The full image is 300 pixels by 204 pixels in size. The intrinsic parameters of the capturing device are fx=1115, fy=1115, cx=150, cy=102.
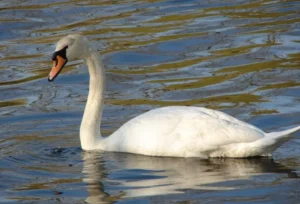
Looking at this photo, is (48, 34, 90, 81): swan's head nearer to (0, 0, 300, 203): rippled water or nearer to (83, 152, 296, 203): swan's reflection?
(0, 0, 300, 203): rippled water

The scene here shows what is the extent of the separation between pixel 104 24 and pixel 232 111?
673 centimetres

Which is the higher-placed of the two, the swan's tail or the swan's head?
the swan's head

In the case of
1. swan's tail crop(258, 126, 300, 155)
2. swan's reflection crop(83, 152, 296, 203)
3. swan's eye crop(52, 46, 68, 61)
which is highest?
swan's eye crop(52, 46, 68, 61)

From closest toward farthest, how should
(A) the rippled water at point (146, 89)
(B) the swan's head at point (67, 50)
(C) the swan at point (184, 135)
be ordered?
(A) the rippled water at point (146, 89) → (C) the swan at point (184, 135) → (B) the swan's head at point (67, 50)

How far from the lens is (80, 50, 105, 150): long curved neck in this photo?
1088cm

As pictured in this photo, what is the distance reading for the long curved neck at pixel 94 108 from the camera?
1088 cm

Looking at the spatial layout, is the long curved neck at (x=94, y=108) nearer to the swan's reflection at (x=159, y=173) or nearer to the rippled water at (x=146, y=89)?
the rippled water at (x=146, y=89)

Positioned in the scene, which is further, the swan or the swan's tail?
the swan

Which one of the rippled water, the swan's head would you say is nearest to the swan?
the swan's head

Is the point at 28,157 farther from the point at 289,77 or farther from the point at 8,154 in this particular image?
the point at 289,77

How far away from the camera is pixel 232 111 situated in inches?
483

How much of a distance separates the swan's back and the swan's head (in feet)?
2.98

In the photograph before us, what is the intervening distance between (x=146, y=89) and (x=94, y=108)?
280 centimetres

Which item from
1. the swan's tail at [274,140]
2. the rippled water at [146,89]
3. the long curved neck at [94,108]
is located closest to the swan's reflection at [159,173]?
the rippled water at [146,89]
